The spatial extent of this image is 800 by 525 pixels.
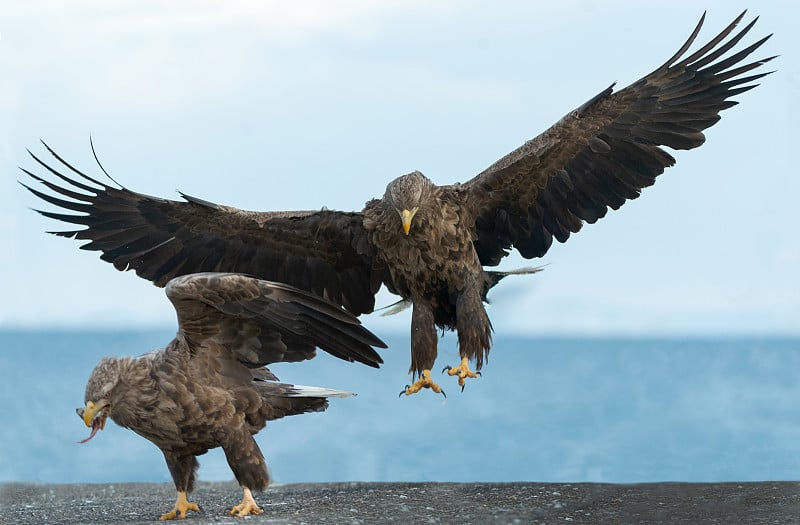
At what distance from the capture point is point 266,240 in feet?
28.2

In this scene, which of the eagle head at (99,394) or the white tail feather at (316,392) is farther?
the white tail feather at (316,392)

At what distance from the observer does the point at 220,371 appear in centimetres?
739

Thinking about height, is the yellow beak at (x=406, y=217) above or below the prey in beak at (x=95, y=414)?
above

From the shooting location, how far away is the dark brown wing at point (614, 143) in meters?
8.18

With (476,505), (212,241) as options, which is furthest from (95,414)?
(476,505)

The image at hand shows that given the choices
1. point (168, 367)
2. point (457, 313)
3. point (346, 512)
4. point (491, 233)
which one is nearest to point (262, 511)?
point (346, 512)

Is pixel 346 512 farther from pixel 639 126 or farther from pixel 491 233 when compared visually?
pixel 639 126

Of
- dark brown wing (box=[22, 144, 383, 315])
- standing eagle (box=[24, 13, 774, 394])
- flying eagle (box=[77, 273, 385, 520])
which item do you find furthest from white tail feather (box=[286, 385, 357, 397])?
dark brown wing (box=[22, 144, 383, 315])

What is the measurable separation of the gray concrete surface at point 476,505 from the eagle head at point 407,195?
2030mm

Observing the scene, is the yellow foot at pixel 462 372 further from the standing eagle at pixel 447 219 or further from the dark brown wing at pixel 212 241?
the dark brown wing at pixel 212 241

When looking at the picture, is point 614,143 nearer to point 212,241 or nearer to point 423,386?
point 423,386

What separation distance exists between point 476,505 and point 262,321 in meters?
2.13

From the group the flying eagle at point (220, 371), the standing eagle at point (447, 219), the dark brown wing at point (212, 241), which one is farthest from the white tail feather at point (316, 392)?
the dark brown wing at point (212, 241)

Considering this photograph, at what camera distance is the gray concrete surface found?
7297mm
